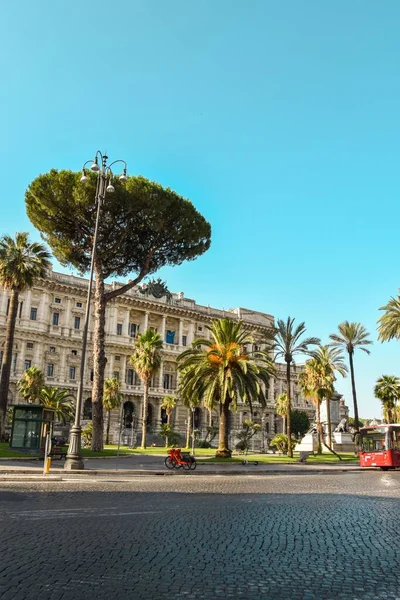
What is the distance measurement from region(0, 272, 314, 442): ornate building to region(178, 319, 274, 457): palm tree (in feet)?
66.2

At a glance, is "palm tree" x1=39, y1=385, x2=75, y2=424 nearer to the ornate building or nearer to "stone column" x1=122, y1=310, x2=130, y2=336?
the ornate building

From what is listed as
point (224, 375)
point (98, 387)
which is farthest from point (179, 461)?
point (224, 375)

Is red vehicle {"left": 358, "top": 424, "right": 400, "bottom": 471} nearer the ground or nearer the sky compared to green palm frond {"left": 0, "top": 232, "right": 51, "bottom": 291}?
nearer the ground

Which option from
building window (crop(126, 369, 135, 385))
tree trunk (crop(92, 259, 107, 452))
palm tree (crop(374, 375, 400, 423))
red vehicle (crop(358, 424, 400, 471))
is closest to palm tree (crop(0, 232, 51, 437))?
tree trunk (crop(92, 259, 107, 452))

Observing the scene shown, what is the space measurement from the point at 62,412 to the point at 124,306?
2252 centimetres

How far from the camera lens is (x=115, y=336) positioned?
64.2 meters

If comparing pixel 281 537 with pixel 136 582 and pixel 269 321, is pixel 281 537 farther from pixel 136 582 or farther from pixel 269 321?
pixel 269 321

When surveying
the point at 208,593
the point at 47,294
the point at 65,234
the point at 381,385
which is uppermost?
the point at 47,294

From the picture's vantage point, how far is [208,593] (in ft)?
14.7

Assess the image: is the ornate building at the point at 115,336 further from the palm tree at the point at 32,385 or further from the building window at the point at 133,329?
the palm tree at the point at 32,385

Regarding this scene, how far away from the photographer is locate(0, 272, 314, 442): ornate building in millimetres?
56969

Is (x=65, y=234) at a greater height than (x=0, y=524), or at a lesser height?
greater

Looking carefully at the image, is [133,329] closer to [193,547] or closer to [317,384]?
[317,384]

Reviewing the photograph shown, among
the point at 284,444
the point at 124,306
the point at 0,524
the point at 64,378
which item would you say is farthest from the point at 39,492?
the point at 124,306
